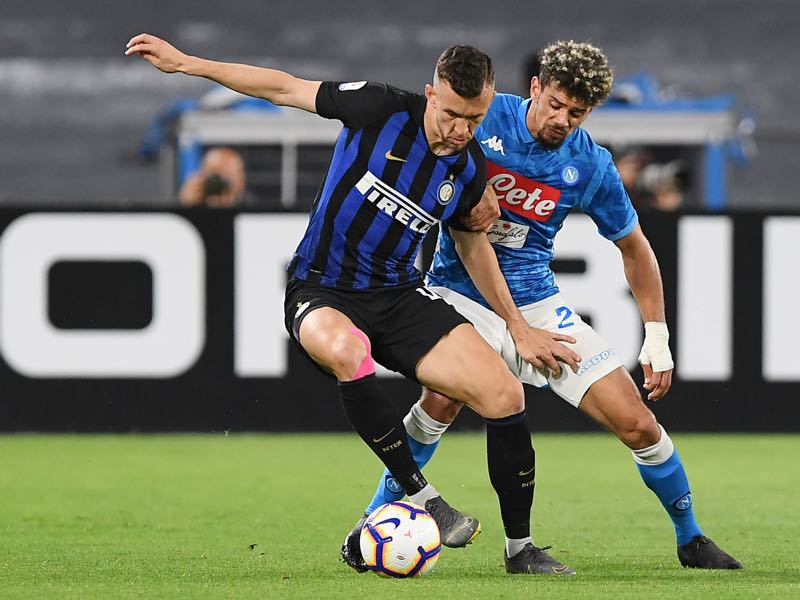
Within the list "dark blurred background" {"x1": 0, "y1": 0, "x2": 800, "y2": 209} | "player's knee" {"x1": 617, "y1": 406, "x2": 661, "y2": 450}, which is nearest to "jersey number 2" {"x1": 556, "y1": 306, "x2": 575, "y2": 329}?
"player's knee" {"x1": 617, "y1": 406, "x2": 661, "y2": 450}

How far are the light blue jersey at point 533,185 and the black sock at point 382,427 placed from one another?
971mm

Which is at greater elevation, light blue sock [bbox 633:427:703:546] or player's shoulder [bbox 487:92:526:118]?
player's shoulder [bbox 487:92:526:118]

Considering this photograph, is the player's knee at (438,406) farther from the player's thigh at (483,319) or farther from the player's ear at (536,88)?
the player's ear at (536,88)

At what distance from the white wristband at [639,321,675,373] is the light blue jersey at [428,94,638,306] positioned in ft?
1.37

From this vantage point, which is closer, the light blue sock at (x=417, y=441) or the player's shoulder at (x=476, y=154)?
the player's shoulder at (x=476, y=154)

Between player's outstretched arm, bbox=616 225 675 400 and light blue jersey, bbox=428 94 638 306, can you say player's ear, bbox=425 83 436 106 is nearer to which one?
light blue jersey, bbox=428 94 638 306

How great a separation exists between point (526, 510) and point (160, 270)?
583cm

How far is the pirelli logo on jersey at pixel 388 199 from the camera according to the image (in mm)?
5742

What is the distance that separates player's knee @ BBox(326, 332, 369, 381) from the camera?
5449mm

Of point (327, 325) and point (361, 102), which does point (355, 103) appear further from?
point (327, 325)

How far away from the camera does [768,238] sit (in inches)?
443

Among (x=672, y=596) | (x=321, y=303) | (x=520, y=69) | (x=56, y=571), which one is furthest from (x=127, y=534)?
(x=520, y=69)

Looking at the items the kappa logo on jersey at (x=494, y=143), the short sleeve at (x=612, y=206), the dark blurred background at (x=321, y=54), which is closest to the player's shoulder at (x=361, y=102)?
the kappa logo on jersey at (x=494, y=143)

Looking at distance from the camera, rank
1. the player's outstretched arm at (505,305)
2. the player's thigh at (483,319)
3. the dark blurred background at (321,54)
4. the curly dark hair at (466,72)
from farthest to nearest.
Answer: the dark blurred background at (321,54)
the player's thigh at (483,319)
the player's outstretched arm at (505,305)
the curly dark hair at (466,72)
